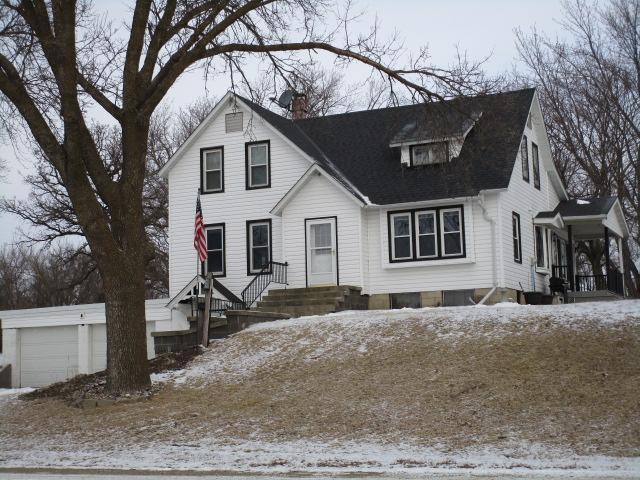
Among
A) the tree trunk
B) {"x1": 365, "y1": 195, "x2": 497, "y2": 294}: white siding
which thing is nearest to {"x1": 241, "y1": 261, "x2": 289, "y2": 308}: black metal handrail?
{"x1": 365, "y1": 195, "x2": 497, "y2": 294}: white siding

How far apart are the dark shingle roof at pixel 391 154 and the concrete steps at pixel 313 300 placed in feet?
9.79

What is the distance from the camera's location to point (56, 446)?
13.1m

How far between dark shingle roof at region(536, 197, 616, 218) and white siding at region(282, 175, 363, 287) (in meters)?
6.80

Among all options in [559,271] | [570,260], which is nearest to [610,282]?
[570,260]

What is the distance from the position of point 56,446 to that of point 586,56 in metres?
28.6

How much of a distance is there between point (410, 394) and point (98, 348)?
54.3ft

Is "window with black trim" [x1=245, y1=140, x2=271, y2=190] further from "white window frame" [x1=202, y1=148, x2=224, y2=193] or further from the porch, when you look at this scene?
the porch

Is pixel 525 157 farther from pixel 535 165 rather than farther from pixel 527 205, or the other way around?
pixel 527 205

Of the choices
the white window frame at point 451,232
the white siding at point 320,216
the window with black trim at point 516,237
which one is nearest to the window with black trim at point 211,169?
the white siding at point 320,216

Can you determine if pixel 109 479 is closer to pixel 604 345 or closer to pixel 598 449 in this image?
pixel 598 449

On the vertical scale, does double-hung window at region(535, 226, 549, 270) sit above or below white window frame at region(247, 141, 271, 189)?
below

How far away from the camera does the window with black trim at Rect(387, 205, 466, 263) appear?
24.6 meters

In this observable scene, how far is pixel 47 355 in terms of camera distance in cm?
2831

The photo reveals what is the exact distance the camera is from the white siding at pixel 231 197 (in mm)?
26578
